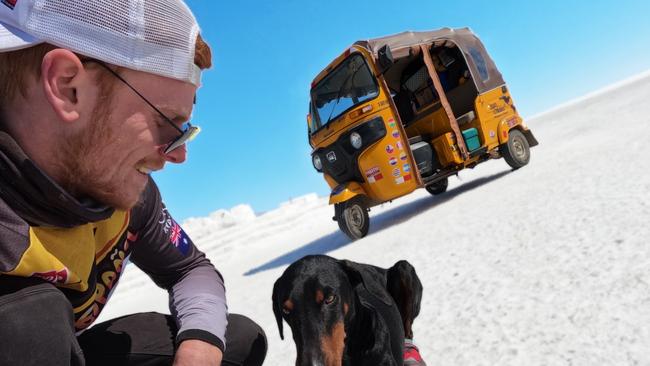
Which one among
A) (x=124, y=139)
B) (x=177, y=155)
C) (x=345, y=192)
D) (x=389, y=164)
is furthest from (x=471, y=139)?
(x=124, y=139)

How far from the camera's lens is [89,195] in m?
1.28

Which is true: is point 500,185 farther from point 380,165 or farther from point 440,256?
point 440,256

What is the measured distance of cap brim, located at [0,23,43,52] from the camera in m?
1.05

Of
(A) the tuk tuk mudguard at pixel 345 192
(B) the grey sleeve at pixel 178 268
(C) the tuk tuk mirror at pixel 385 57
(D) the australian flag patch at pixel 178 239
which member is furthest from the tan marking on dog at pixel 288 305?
(C) the tuk tuk mirror at pixel 385 57

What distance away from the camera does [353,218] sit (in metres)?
6.64

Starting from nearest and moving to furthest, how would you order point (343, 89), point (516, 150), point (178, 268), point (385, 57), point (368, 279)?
1. point (178, 268)
2. point (368, 279)
3. point (385, 57)
4. point (343, 89)
5. point (516, 150)

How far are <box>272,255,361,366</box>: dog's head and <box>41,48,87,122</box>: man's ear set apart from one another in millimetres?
1642

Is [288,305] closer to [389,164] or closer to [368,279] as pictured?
[368,279]

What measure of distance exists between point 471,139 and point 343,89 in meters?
2.57

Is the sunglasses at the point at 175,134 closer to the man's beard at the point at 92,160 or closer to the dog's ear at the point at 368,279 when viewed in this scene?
the man's beard at the point at 92,160

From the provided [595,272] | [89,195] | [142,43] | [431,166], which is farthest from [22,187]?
[431,166]

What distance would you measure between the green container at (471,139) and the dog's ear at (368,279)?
196 inches

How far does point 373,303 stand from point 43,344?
2034 mm

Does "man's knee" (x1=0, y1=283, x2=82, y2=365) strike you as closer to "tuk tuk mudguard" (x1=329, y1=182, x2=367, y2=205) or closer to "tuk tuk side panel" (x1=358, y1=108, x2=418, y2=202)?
"tuk tuk mudguard" (x1=329, y1=182, x2=367, y2=205)
